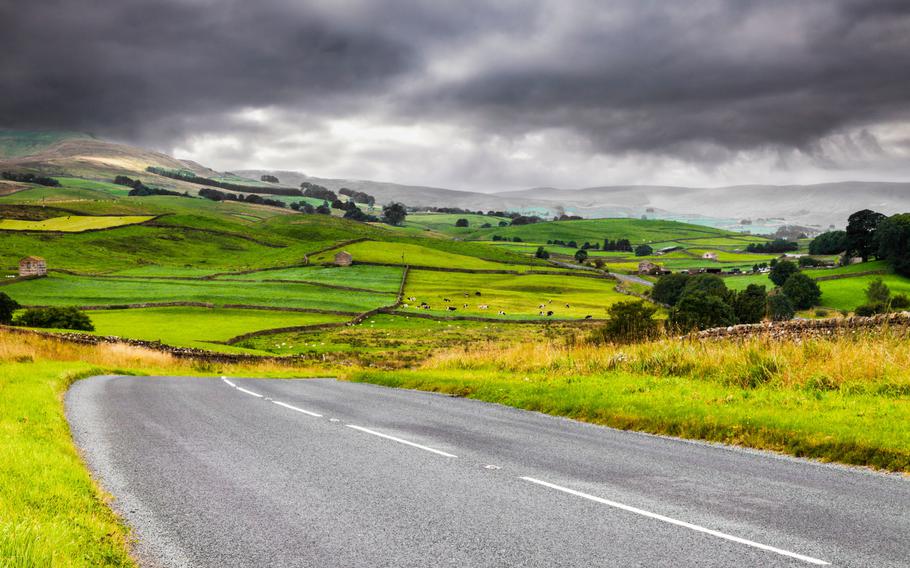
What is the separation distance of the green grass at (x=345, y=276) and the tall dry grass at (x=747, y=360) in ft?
341

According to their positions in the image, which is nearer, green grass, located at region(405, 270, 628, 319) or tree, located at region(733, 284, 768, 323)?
tree, located at region(733, 284, 768, 323)

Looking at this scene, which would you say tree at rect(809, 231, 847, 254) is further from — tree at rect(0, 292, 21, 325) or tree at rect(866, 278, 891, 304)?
tree at rect(0, 292, 21, 325)

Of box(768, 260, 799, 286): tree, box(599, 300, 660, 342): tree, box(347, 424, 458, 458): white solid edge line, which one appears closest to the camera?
box(347, 424, 458, 458): white solid edge line

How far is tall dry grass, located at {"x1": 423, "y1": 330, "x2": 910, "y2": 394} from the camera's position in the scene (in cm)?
1423

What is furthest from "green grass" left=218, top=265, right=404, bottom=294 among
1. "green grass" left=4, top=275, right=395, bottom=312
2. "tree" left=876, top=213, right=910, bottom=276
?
"tree" left=876, top=213, right=910, bottom=276

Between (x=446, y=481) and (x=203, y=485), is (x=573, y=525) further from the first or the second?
(x=203, y=485)

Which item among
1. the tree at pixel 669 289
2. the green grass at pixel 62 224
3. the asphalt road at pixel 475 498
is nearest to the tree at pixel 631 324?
the asphalt road at pixel 475 498

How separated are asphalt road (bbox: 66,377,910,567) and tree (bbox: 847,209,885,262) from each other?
15480 centimetres

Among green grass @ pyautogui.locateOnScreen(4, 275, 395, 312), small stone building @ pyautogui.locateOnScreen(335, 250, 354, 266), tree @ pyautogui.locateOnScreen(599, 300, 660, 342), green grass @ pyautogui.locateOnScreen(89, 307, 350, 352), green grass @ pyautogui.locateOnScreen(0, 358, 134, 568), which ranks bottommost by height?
green grass @ pyautogui.locateOnScreen(89, 307, 350, 352)

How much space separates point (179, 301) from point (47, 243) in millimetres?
84630

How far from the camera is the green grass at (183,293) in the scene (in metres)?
97.7

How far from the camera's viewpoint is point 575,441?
1206 cm

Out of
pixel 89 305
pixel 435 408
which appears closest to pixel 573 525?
pixel 435 408

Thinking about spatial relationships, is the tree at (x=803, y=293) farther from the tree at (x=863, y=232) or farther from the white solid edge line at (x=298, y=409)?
the white solid edge line at (x=298, y=409)
